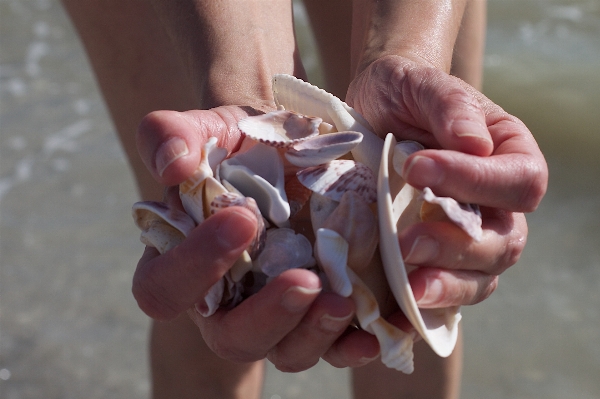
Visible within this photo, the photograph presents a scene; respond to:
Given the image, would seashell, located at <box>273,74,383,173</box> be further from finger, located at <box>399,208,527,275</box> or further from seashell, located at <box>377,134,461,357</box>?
finger, located at <box>399,208,527,275</box>

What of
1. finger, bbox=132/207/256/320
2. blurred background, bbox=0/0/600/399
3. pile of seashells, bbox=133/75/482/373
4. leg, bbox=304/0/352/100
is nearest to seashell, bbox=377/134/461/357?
pile of seashells, bbox=133/75/482/373

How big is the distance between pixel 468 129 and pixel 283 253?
38 centimetres

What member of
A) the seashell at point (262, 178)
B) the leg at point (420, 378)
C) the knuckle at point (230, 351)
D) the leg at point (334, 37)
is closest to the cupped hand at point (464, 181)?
the seashell at point (262, 178)

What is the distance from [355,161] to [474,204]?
265 millimetres

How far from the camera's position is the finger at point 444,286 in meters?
1.08

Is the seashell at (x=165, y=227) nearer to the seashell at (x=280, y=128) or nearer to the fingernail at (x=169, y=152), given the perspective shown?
the fingernail at (x=169, y=152)

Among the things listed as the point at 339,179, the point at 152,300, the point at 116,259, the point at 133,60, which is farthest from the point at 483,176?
the point at 116,259

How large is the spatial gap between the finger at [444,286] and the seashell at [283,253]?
0.61 ft

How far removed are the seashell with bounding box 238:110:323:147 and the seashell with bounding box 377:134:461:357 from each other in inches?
7.7

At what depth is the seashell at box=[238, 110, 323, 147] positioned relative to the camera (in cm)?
126

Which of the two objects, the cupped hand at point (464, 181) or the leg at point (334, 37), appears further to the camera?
the leg at point (334, 37)

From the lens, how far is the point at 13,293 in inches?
104

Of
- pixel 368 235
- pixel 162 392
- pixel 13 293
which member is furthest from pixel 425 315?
pixel 13 293

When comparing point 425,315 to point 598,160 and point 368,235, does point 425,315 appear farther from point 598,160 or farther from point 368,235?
point 598,160
